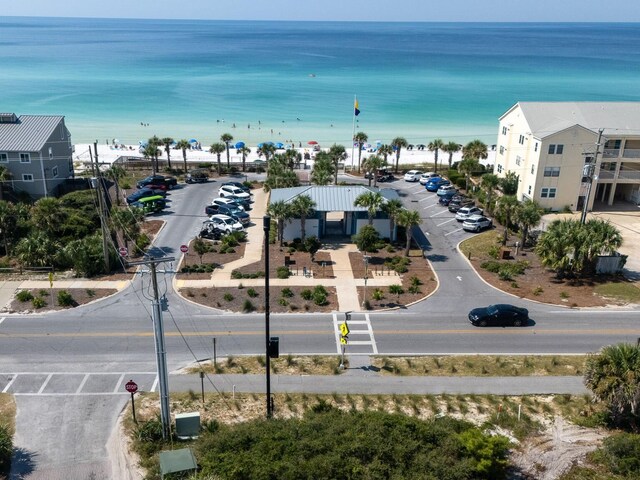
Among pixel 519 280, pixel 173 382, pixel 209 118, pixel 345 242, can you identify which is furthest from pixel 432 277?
pixel 209 118

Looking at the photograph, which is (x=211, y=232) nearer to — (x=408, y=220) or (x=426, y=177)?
(x=408, y=220)

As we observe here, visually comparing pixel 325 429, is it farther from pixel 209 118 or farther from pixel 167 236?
pixel 209 118

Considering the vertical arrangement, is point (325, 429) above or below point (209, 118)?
below

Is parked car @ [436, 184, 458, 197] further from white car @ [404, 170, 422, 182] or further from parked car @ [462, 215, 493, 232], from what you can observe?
parked car @ [462, 215, 493, 232]

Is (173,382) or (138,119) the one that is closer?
(173,382)

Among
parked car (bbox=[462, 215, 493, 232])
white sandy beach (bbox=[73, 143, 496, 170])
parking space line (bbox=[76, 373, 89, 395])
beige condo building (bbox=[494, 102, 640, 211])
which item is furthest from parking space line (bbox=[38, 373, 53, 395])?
white sandy beach (bbox=[73, 143, 496, 170])

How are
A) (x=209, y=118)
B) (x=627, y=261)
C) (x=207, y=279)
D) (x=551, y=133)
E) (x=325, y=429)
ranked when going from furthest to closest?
1. (x=209, y=118)
2. (x=551, y=133)
3. (x=627, y=261)
4. (x=207, y=279)
5. (x=325, y=429)
